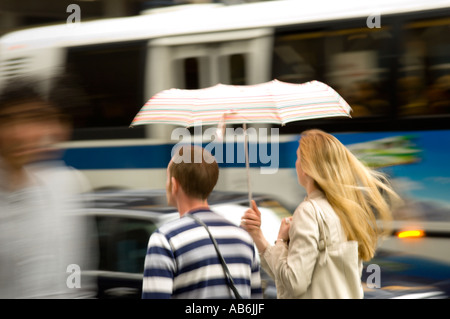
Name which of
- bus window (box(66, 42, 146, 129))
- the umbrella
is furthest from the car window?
bus window (box(66, 42, 146, 129))

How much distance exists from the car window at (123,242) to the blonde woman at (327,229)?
158 centimetres

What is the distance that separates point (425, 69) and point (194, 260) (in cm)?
557

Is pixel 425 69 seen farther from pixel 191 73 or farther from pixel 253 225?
pixel 253 225

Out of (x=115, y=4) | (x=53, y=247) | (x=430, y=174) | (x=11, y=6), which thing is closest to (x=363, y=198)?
(x=53, y=247)

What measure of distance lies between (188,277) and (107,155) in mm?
7303

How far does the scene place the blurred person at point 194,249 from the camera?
2.48m

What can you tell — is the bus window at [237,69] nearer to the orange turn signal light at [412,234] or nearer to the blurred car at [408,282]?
the orange turn signal light at [412,234]

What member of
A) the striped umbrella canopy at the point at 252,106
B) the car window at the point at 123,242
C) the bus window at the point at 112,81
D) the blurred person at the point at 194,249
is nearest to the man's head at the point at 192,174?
the blurred person at the point at 194,249

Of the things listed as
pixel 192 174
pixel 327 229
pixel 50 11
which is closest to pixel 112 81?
pixel 50 11

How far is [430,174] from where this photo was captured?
736 centimetres

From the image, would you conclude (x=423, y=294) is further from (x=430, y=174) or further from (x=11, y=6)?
(x=11, y=6)

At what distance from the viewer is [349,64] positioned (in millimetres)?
7883

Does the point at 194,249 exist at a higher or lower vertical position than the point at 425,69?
lower

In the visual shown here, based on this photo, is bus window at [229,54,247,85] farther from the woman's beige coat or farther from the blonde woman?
the woman's beige coat
